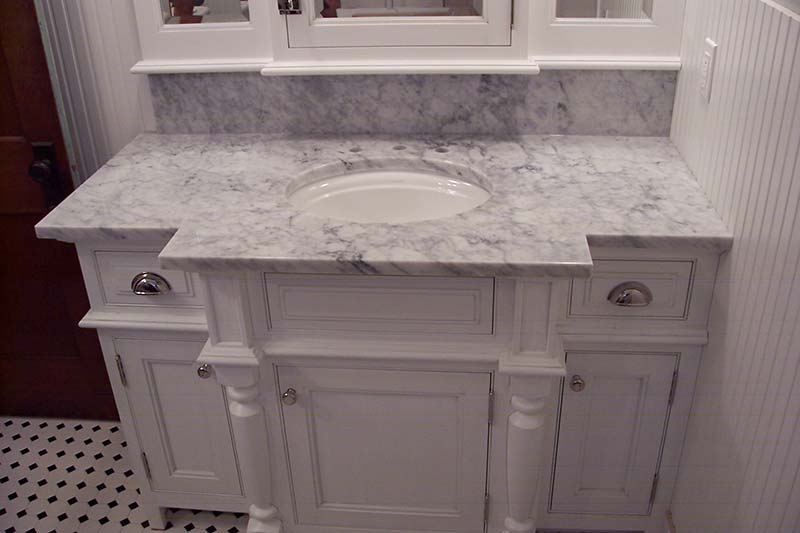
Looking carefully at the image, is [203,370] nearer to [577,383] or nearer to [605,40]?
[577,383]

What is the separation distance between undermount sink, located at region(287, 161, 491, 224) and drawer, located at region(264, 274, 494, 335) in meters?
0.29

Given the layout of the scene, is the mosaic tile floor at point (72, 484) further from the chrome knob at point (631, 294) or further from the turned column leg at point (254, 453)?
the chrome knob at point (631, 294)

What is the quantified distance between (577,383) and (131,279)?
84cm

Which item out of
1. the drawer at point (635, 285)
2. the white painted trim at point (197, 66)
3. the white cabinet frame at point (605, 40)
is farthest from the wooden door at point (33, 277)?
the drawer at point (635, 285)

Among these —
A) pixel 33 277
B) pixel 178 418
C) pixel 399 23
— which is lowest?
pixel 178 418

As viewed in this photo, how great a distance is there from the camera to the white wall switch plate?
135cm

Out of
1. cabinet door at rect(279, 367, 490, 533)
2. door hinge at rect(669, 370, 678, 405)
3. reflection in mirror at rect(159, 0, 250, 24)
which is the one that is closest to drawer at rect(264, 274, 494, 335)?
cabinet door at rect(279, 367, 490, 533)

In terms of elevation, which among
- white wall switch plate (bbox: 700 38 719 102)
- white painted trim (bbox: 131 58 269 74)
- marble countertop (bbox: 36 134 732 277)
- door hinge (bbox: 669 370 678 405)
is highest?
white wall switch plate (bbox: 700 38 719 102)

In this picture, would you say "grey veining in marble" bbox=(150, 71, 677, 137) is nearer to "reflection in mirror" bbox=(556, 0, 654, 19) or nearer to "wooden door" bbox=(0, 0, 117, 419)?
"reflection in mirror" bbox=(556, 0, 654, 19)

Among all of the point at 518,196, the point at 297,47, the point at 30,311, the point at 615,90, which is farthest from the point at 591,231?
the point at 30,311

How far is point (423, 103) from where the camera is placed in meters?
1.66

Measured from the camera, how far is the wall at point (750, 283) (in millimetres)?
1020

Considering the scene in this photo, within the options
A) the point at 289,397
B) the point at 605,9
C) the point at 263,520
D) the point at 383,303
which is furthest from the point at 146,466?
the point at 605,9

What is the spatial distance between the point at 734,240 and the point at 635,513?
655 mm
